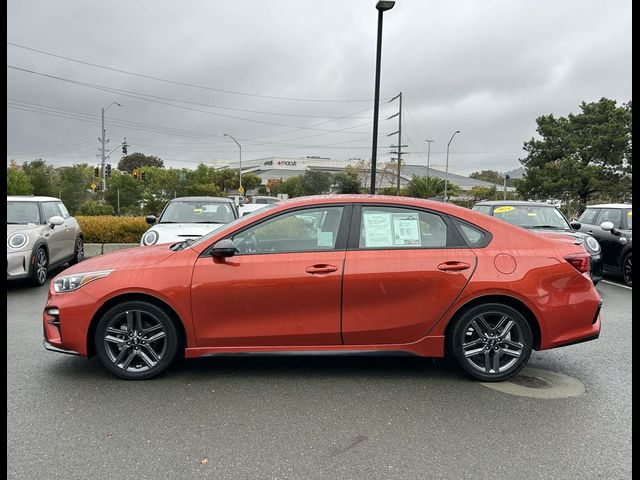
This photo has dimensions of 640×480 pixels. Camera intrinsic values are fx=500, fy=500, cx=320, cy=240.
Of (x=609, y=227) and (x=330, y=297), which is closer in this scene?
(x=330, y=297)

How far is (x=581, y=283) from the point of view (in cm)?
420

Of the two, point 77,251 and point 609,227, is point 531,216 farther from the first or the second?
point 77,251

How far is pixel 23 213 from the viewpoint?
899 centimetres

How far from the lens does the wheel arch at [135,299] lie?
13.2ft

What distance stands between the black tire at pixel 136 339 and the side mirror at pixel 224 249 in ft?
2.12

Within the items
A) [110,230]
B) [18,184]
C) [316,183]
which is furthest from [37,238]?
[316,183]

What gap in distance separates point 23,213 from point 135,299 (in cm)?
634

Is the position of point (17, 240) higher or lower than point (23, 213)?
lower

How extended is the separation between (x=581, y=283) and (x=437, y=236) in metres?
1.26

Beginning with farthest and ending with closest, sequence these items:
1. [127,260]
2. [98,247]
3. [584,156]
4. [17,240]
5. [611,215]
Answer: [584,156] → [98,247] → [611,215] → [17,240] → [127,260]

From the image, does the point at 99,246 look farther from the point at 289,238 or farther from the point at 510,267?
the point at 510,267

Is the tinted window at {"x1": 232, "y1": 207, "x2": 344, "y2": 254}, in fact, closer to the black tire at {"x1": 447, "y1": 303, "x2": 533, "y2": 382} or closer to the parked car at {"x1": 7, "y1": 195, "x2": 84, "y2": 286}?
the black tire at {"x1": 447, "y1": 303, "x2": 533, "y2": 382}

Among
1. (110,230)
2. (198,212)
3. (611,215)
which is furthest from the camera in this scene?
(110,230)

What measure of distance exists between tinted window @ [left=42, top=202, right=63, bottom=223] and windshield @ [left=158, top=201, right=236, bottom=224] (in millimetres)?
1986
